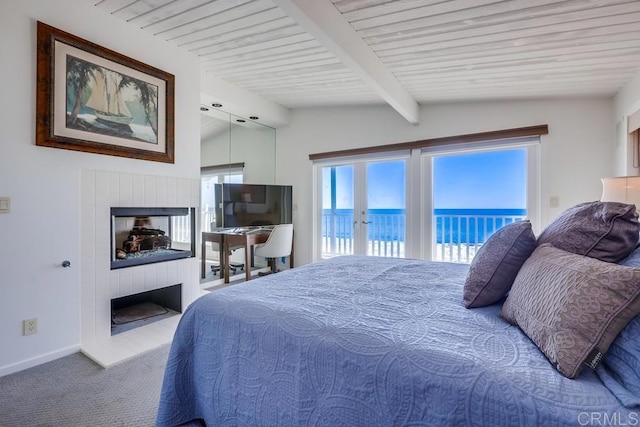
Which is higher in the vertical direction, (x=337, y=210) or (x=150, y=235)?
(x=337, y=210)

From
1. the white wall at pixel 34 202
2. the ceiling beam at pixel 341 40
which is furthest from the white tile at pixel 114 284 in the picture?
the ceiling beam at pixel 341 40

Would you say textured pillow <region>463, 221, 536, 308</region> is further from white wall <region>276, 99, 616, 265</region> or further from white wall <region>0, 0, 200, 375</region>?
white wall <region>0, 0, 200, 375</region>

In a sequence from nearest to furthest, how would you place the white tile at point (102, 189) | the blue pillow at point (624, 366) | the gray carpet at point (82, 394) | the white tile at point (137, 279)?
the blue pillow at point (624, 366), the gray carpet at point (82, 394), the white tile at point (102, 189), the white tile at point (137, 279)

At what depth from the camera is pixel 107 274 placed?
2518mm

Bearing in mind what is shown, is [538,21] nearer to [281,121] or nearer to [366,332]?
[366,332]

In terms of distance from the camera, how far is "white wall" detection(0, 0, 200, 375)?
1.99 meters

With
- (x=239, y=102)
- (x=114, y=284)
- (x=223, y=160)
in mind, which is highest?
(x=239, y=102)

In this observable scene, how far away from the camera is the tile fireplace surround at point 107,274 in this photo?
2.37m

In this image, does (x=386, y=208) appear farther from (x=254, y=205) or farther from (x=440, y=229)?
(x=254, y=205)

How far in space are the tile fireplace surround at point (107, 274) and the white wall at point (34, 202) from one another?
60 mm

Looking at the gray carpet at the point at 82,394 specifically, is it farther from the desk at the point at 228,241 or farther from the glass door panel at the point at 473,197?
the glass door panel at the point at 473,197

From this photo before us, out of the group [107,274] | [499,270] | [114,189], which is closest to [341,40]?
[499,270]

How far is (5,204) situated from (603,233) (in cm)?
318

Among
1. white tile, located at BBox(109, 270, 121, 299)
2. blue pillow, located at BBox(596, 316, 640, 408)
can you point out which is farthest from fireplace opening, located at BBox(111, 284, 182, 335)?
blue pillow, located at BBox(596, 316, 640, 408)
